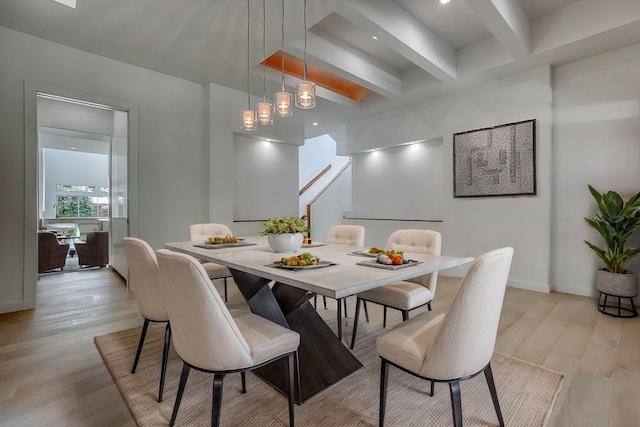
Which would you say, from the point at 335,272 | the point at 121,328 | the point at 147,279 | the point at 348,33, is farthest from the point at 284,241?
the point at 348,33

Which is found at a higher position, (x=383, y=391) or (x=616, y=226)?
(x=616, y=226)

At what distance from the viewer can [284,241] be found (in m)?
2.06

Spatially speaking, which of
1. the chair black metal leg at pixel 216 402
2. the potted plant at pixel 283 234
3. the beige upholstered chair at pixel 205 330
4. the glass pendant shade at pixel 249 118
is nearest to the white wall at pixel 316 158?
the glass pendant shade at pixel 249 118

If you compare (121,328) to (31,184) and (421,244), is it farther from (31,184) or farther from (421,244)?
(421,244)

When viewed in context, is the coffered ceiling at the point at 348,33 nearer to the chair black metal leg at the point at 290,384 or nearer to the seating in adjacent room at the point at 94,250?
the chair black metal leg at the point at 290,384

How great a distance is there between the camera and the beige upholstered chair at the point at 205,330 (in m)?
1.14

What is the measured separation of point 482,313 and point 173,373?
180 centimetres

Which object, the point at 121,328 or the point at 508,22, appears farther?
the point at 508,22

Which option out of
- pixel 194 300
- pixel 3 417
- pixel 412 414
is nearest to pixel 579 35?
pixel 412 414

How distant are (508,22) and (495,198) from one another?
2.13 metres

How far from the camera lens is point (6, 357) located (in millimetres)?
2127

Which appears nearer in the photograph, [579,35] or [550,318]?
[550,318]

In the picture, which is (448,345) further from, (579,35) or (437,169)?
(437,169)

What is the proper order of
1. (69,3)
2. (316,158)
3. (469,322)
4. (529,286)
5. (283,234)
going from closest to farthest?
1. (469,322)
2. (283,234)
3. (69,3)
4. (529,286)
5. (316,158)
